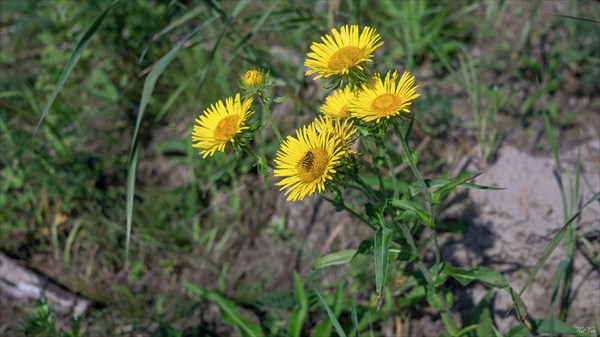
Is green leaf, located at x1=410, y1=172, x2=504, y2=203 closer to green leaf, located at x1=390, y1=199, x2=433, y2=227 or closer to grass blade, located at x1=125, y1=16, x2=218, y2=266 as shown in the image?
green leaf, located at x1=390, y1=199, x2=433, y2=227

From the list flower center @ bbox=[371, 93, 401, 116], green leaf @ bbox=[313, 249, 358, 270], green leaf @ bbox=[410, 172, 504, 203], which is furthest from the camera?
green leaf @ bbox=[313, 249, 358, 270]

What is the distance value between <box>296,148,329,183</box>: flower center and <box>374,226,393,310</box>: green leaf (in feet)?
0.85

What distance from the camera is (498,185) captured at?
2635 mm

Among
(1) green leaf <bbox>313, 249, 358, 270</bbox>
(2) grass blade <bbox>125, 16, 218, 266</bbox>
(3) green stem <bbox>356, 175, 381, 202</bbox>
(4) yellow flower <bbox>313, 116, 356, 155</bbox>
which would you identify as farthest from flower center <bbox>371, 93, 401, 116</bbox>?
(2) grass blade <bbox>125, 16, 218, 266</bbox>

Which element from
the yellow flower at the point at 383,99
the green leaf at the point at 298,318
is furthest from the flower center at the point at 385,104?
the green leaf at the point at 298,318

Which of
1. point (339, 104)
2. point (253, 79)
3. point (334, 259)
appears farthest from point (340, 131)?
point (334, 259)

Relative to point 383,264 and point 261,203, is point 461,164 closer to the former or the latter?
point 261,203

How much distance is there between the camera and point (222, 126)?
5.57ft

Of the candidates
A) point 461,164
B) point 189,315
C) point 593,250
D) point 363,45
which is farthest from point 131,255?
point 593,250

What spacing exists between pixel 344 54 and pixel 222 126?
1.28ft

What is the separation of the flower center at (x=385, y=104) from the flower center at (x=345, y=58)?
0.41 ft

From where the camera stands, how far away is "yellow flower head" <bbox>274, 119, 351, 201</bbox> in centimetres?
157

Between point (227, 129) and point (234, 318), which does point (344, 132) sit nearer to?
point (227, 129)

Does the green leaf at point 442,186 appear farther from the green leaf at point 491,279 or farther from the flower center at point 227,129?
the flower center at point 227,129
